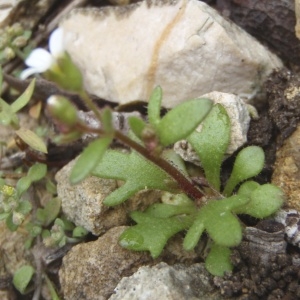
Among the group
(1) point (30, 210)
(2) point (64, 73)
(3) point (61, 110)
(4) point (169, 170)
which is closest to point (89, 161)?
(3) point (61, 110)

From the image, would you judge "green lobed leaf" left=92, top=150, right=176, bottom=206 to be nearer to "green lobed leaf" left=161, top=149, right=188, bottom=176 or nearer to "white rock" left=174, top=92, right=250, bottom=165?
"green lobed leaf" left=161, top=149, right=188, bottom=176

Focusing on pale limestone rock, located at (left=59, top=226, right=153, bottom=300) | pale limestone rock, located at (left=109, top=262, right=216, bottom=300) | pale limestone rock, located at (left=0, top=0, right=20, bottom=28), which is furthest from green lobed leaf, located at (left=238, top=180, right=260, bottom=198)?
pale limestone rock, located at (left=0, top=0, right=20, bottom=28)

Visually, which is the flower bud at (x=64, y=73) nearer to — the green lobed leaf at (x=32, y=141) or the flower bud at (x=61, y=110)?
the flower bud at (x=61, y=110)

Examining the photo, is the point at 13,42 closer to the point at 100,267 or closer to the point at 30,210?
the point at 30,210

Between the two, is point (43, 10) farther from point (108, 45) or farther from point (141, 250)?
point (141, 250)

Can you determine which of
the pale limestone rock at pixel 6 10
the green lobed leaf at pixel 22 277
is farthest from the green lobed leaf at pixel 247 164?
the pale limestone rock at pixel 6 10

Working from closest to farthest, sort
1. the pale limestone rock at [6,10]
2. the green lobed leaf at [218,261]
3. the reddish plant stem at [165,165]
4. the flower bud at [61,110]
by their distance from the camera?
the flower bud at [61,110] < the reddish plant stem at [165,165] < the green lobed leaf at [218,261] < the pale limestone rock at [6,10]
